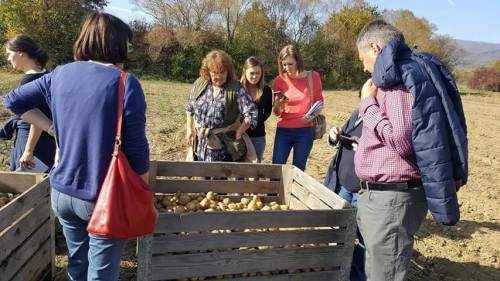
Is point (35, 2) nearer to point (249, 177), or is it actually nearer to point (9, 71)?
point (9, 71)

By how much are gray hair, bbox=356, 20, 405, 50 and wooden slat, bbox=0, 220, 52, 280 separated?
234 centimetres

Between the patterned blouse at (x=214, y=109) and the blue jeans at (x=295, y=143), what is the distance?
723mm

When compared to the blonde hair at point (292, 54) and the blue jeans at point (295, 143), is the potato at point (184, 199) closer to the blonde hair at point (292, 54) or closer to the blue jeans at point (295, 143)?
the blue jeans at point (295, 143)

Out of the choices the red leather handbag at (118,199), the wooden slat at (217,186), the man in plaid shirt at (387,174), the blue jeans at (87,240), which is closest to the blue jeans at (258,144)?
the wooden slat at (217,186)

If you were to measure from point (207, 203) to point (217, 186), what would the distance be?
283 millimetres

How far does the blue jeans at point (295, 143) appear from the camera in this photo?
175 inches

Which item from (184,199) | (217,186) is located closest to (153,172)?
(184,199)

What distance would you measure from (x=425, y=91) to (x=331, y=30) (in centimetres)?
3473

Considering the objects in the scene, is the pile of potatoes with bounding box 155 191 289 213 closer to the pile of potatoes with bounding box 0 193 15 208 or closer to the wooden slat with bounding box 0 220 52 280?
the wooden slat with bounding box 0 220 52 280

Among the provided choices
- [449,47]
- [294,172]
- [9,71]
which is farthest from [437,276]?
[449,47]

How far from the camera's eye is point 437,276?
3838mm

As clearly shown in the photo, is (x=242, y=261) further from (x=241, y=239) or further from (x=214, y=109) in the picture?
(x=214, y=109)

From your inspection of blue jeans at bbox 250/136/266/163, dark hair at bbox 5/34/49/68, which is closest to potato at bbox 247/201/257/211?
blue jeans at bbox 250/136/266/163

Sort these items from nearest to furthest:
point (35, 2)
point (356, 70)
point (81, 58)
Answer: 1. point (81, 58)
2. point (35, 2)
3. point (356, 70)
